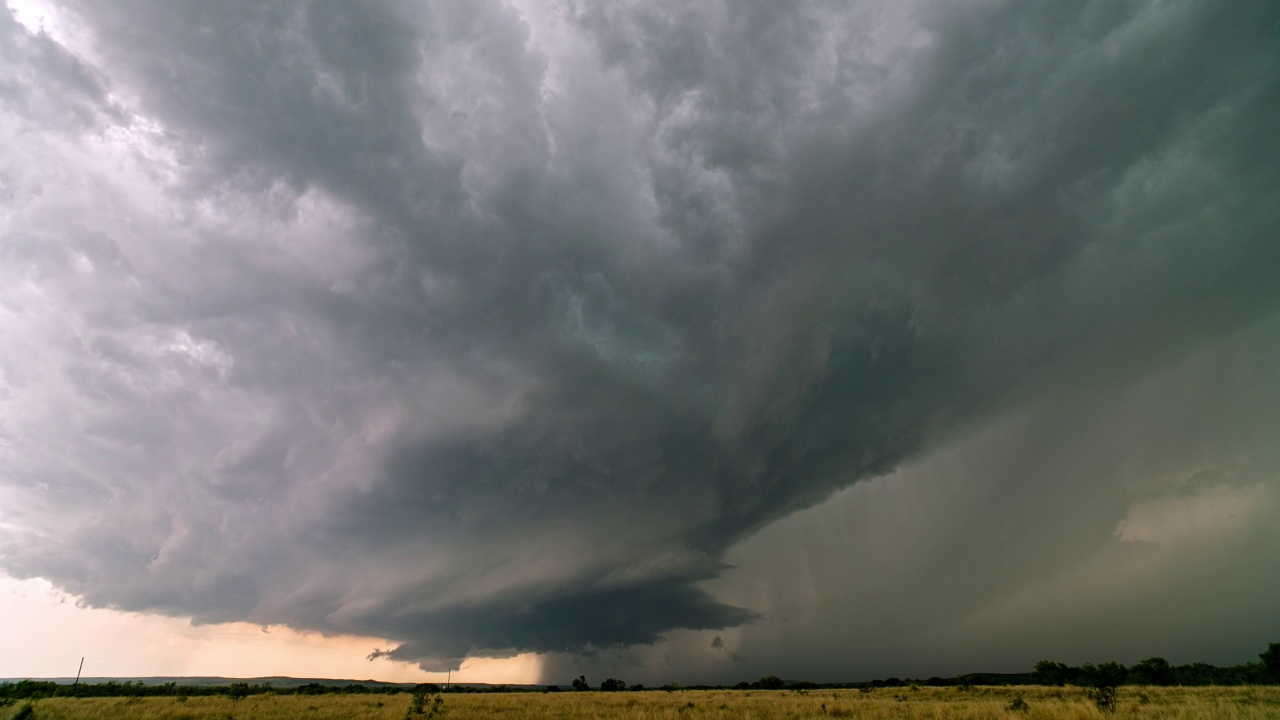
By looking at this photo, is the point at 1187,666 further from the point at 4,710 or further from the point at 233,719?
the point at 4,710

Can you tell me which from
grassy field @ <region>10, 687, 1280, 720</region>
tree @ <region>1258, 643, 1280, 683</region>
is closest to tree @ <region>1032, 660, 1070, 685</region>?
tree @ <region>1258, 643, 1280, 683</region>

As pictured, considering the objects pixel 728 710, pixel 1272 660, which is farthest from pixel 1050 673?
pixel 728 710

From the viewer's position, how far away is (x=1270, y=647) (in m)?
70.6

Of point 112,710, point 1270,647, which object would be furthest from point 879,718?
point 1270,647

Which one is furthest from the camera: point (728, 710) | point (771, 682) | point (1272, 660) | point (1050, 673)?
point (771, 682)

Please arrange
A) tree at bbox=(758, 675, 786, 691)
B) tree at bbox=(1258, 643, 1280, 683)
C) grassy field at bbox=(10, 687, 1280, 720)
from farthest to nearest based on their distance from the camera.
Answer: tree at bbox=(758, 675, 786, 691)
tree at bbox=(1258, 643, 1280, 683)
grassy field at bbox=(10, 687, 1280, 720)

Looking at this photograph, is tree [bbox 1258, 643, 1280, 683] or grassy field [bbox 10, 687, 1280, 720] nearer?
grassy field [bbox 10, 687, 1280, 720]

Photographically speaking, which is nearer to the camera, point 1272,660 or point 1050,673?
point 1272,660

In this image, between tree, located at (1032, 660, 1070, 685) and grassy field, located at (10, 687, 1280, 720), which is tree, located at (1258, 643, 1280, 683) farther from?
grassy field, located at (10, 687, 1280, 720)

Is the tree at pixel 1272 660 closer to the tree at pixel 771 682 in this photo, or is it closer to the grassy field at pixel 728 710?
the grassy field at pixel 728 710

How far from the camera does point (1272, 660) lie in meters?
69.1

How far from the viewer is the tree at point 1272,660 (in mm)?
67875

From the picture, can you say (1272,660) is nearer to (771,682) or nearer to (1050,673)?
(1050,673)

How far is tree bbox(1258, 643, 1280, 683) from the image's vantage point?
67.9 m
